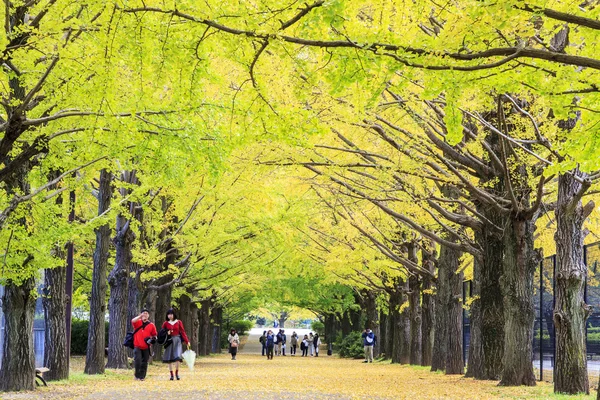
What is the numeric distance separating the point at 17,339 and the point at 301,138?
6850 millimetres

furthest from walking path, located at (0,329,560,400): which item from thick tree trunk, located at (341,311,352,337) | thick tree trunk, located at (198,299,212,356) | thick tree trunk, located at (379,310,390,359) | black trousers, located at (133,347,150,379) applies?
thick tree trunk, located at (341,311,352,337)

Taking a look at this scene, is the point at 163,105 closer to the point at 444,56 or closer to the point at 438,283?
the point at 444,56

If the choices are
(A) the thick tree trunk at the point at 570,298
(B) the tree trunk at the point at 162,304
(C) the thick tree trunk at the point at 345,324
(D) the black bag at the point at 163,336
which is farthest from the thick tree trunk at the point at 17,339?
(C) the thick tree trunk at the point at 345,324

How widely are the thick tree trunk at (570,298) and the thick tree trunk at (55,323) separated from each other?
10061 millimetres

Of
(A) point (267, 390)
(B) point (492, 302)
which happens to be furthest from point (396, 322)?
(A) point (267, 390)

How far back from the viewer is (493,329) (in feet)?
61.6

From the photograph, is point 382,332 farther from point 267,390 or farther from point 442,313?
point 267,390

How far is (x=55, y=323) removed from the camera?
1797 centimetres

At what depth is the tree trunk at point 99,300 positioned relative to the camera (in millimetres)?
21172

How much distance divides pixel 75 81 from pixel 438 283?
15.7m

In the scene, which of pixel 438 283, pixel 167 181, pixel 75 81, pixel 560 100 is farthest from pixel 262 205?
pixel 560 100

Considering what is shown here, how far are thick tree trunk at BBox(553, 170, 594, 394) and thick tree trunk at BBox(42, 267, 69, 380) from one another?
10061 mm

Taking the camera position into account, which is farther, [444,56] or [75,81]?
[75,81]

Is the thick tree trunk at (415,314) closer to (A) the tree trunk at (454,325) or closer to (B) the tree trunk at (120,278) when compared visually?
(A) the tree trunk at (454,325)
